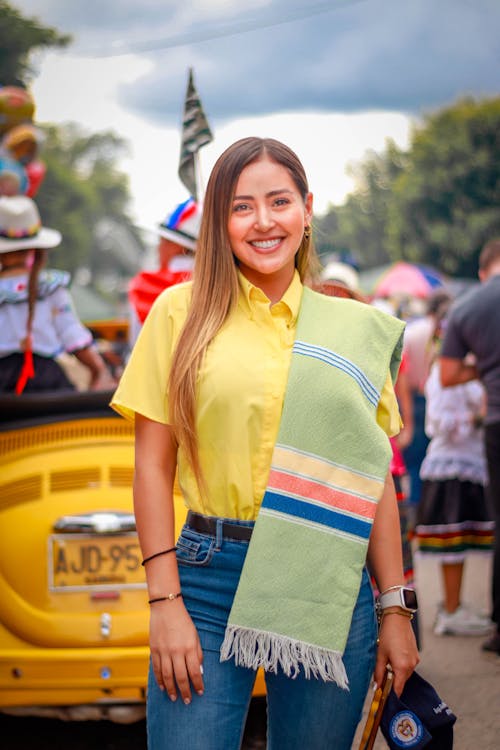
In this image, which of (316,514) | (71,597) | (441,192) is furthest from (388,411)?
(441,192)

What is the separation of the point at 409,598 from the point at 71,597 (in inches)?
69.0

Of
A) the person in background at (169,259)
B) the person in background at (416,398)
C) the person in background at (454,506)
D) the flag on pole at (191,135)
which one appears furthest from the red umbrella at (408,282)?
the flag on pole at (191,135)

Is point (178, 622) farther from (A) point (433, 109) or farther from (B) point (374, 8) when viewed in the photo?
(A) point (433, 109)

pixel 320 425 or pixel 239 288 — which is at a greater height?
pixel 239 288

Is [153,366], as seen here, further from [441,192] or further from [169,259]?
[441,192]

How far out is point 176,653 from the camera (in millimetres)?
→ 2051

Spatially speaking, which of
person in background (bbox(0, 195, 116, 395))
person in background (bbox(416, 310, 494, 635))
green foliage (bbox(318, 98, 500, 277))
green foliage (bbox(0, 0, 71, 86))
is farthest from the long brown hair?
green foliage (bbox(318, 98, 500, 277))

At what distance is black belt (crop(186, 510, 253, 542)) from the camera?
7.01ft

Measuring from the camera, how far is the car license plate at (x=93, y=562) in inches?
144

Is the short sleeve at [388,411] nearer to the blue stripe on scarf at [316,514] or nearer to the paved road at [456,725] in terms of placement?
the blue stripe on scarf at [316,514]

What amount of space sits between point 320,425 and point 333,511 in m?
0.19

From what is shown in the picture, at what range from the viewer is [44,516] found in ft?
12.1

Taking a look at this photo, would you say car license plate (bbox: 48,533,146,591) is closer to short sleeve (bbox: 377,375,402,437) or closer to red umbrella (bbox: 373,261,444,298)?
short sleeve (bbox: 377,375,402,437)

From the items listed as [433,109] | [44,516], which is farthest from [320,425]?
[433,109]
